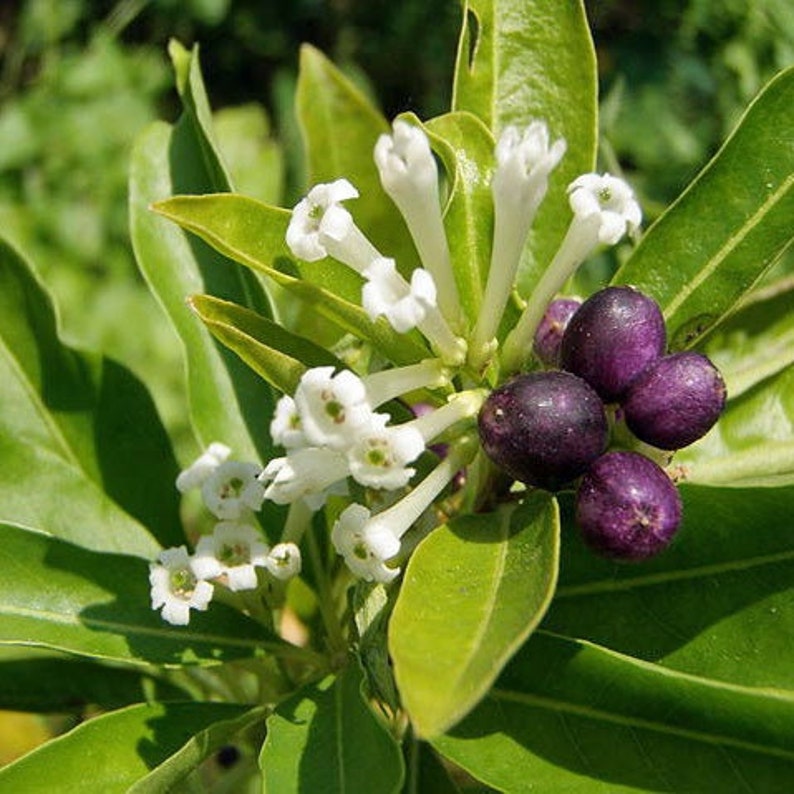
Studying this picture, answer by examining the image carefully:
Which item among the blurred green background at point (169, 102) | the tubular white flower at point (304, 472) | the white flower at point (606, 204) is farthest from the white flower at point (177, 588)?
Answer: the blurred green background at point (169, 102)

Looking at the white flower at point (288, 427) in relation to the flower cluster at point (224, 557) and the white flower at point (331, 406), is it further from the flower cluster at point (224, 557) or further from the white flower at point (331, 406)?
the flower cluster at point (224, 557)

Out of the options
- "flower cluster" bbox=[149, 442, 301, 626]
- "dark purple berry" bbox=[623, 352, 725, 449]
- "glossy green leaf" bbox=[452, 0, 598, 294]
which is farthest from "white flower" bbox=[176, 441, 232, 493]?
"dark purple berry" bbox=[623, 352, 725, 449]

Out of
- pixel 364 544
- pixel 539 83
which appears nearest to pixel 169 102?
pixel 539 83

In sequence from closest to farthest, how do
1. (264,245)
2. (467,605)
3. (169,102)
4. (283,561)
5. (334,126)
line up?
1. (467,605)
2. (264,245)
3. (283,561)
4. (334,126)
5. (169,102)

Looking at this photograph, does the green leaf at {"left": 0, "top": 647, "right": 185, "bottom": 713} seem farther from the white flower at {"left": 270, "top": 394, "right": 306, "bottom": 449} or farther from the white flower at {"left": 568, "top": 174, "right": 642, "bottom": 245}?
the white flower at {"left": 568, "top": 174, "right": 642, "bottom": 245}

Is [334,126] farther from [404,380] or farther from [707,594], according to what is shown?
[707,594]

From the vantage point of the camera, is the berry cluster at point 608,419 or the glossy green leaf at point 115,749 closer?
the berry cluster at point 608,419
